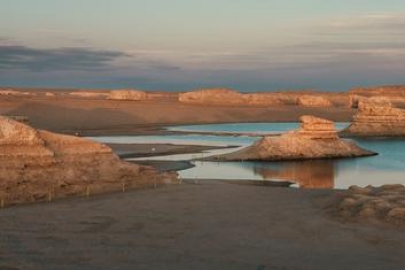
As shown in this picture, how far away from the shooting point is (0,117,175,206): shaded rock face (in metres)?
26.9

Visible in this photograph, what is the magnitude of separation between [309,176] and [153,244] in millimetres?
25977

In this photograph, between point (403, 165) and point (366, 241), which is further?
point (403, 165)

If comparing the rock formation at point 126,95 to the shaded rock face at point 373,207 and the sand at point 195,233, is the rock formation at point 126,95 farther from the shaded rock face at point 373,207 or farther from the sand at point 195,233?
the shaded rock face at point 373,207

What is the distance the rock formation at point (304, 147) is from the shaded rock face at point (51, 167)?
21897 mm

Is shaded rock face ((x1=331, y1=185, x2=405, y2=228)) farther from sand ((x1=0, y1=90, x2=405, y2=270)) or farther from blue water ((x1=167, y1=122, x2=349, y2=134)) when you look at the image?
blue water ((x1=167, y1=122, x2=349, y2=134))

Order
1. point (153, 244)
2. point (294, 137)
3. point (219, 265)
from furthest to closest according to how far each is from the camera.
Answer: point (294, 137)
point (153, 244)
point (219, 265)

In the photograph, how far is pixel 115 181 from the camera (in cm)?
3036

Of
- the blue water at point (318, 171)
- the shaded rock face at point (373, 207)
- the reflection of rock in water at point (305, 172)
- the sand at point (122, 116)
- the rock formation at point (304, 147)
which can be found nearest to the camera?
the shaded rock face at point (373, 207)

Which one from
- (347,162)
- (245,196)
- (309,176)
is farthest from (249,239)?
(347,162)

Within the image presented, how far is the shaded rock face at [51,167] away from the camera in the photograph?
26.9 metres

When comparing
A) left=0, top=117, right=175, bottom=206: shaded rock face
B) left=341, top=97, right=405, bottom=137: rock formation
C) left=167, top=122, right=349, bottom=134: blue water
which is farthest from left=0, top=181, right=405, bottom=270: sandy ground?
left=167, top=122, right=349, bottom=134: blue water

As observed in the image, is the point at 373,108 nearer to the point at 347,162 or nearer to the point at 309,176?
the point at 347,162

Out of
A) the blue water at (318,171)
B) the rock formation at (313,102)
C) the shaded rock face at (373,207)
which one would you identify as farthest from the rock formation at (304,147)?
the rock formation at (313,102)

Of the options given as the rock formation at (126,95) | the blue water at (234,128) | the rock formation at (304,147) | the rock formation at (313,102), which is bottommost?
the blue water at (234,128)
